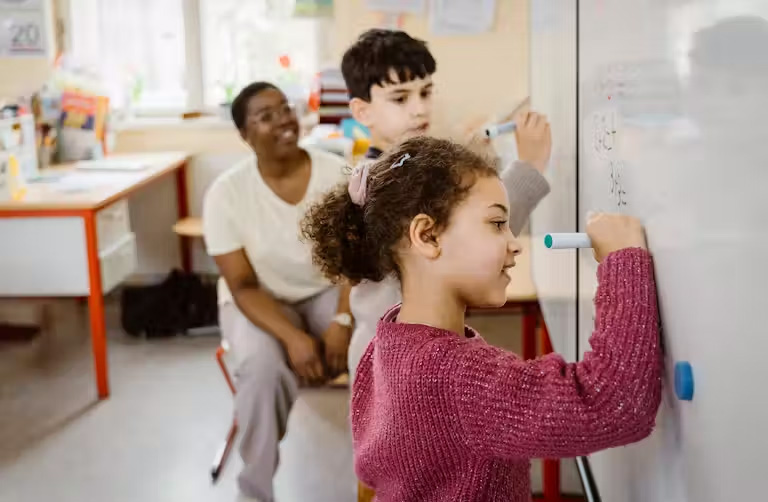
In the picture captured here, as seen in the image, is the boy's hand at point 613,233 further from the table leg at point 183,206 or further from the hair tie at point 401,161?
the table leg at point 183,206

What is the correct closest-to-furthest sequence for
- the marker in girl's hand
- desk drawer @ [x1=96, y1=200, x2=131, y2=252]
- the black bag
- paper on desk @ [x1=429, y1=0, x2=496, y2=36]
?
1. the marker in girl's hand
2. desk drawer @ [x1=96, y1=200, x2=131, y2=252]
3. paper on desk @ [x1=429, y1=0, x2=496, y2=36]
4. the black bag

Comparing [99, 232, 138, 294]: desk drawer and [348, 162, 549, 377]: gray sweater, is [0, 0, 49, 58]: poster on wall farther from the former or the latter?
[348, 162, 549, 377]: gray sweater

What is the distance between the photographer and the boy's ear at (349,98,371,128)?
66.5 inches

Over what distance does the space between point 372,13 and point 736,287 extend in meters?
3.03

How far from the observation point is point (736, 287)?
1.76 ft

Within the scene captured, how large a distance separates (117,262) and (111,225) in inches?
5.3

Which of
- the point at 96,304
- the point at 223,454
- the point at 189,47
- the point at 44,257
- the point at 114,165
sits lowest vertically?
the point at 223,454

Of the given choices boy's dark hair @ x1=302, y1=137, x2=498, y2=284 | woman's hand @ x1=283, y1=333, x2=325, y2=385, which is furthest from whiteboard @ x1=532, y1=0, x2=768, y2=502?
woman's hand @ x1=283, y1=333, x2=325, y2=385

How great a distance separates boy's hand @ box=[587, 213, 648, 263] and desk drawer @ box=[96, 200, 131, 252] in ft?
7.41

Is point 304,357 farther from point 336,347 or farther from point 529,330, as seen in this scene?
point 529,330

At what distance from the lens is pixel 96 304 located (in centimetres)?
283

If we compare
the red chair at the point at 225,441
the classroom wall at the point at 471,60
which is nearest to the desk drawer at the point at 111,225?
the red chair at the point at 225,441

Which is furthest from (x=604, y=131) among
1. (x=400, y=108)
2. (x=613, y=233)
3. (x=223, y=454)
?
(x=223, y=454)

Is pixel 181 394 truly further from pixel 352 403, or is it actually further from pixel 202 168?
pixel 352 403
